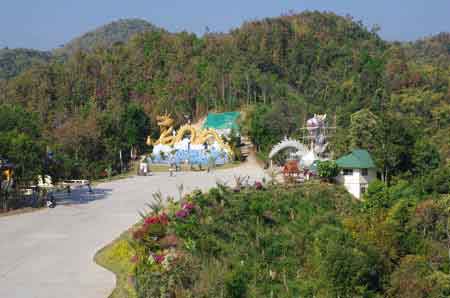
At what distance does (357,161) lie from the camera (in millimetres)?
20875

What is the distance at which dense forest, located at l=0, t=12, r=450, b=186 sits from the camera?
103ft

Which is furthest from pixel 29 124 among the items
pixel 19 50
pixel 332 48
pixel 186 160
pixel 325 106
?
pixel 19 50

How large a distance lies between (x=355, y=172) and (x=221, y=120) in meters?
21.3

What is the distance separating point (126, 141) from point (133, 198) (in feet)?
47.8

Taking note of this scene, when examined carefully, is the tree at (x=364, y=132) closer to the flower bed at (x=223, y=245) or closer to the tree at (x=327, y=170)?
the tree at (x=327, y=170)

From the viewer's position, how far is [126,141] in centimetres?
3378

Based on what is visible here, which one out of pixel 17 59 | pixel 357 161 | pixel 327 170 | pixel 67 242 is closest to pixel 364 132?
pixel 357 161

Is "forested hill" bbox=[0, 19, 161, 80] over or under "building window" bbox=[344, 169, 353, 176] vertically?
over

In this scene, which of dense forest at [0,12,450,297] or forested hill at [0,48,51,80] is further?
forested hill at [0,48,51,80]

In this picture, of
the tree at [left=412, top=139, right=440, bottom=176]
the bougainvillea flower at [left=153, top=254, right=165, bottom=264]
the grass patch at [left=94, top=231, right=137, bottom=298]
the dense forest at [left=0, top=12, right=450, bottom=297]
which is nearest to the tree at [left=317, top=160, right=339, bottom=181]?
the dense forest at [left=0, top=12, right=450, bottom=297]

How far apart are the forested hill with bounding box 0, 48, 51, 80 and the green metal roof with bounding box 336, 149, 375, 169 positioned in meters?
68.6

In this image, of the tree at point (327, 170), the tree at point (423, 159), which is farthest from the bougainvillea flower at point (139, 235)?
the tree at point (423, 159)

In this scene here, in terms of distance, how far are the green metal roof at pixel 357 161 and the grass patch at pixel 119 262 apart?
948cm

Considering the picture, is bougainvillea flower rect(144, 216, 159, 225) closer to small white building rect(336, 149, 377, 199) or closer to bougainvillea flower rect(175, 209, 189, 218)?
bougainvillea flower rect(175, 209, 189, 218)
